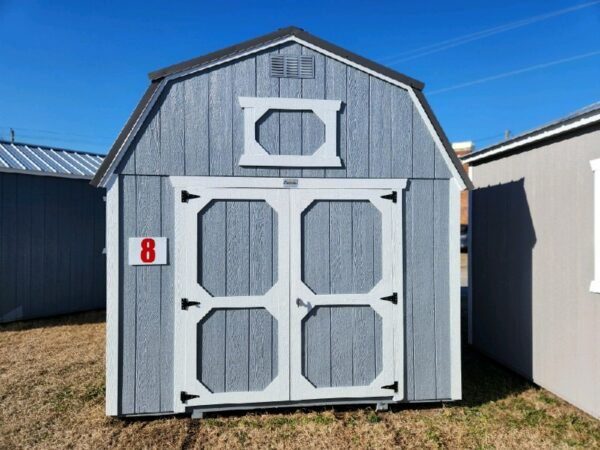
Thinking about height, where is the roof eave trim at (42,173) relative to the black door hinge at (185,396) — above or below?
above

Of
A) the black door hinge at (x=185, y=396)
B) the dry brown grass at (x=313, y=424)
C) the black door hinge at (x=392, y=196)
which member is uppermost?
the black door hinge at (x=392, y=196)

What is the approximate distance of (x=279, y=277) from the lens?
425 centimetres

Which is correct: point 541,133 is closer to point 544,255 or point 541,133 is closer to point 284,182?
point 544,255

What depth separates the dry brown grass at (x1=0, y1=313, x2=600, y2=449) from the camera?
3801mm

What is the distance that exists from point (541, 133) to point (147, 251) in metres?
4.21

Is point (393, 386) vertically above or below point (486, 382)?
above

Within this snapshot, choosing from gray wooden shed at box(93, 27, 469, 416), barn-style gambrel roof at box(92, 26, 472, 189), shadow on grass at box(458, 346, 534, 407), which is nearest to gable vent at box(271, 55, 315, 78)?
gray wooden shed at box(93, 27, 469, 416)

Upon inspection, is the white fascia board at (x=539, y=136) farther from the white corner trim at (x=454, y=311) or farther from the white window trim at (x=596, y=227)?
the white corner trim at (x=454, y=311)

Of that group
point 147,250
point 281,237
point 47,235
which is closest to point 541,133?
point 281,237

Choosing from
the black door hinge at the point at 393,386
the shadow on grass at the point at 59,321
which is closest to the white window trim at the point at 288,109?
the black door hinge at the point at 393,386

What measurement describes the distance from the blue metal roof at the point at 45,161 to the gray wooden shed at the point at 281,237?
536 cm

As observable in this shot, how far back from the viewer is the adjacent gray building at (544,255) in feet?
14.0

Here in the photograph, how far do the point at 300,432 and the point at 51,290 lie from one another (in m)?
6.87

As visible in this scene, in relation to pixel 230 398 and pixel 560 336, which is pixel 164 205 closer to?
pixel 230 398
